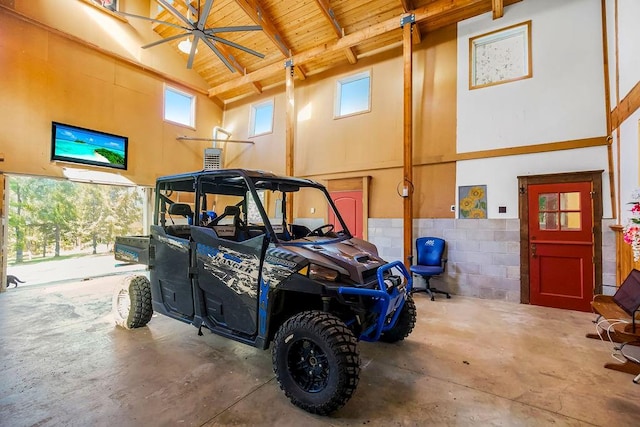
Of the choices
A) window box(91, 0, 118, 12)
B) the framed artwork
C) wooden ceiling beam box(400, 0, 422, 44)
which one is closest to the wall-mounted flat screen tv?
window box(91, 0, 118, 12)

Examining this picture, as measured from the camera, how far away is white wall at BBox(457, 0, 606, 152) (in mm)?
4211

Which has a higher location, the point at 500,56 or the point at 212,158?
the point at 500,56

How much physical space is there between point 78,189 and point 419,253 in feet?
25.7

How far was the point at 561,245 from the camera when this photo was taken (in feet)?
14.1

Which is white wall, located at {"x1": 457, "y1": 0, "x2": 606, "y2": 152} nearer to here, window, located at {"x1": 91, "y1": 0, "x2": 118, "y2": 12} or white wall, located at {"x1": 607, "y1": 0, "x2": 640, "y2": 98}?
white wall, located at {"x1": 607, "y1": 0, "x2": 640, "y2": 98}

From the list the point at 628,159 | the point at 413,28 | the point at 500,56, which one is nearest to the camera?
the point at 628,159

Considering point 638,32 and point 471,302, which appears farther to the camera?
point 471,302

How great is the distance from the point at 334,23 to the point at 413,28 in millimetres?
1611

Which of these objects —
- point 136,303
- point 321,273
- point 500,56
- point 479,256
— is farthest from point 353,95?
point 136,303

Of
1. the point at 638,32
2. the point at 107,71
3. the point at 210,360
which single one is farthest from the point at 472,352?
the point at 107,71

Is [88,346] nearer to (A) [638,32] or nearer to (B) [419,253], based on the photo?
(B) [419,253]

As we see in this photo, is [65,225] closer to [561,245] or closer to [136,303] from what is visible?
[136,303]

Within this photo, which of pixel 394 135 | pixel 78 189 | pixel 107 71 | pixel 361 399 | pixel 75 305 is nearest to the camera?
pixel 361 399

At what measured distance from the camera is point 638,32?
3.19 meters
